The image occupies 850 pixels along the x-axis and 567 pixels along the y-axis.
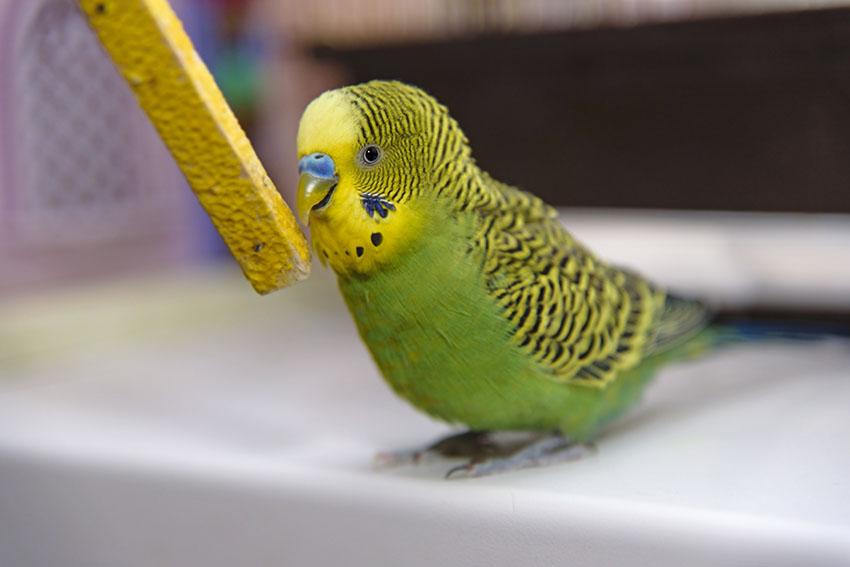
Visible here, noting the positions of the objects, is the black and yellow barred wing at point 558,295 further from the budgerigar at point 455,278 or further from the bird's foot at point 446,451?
the bird's foot at point 446,451

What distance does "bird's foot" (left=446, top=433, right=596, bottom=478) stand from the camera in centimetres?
84

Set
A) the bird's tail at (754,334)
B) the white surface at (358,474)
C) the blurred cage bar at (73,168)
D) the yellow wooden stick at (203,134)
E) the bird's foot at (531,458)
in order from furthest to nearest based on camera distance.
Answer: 1. the blurred cage bar at (73,168)
2. the bird's tail at (754,334)
3. the bird's foot at (531,458)
4. the white surface at (358,474)
5. the yellow wooden stick at (203,134)

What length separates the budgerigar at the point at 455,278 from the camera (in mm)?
702

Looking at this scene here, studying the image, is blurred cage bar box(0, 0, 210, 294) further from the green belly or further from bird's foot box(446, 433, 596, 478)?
bird's foot box(446, 433, 596, 478)

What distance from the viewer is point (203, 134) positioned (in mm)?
643

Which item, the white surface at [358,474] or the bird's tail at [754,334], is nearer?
the white surface at [358,474]

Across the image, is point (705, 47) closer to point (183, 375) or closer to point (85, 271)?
point (183, 375)

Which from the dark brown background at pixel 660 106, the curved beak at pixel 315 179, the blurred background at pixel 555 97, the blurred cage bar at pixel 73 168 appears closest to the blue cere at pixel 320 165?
the curved beak at pixel 315 179

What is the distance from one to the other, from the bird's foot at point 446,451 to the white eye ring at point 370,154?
0.37 meters

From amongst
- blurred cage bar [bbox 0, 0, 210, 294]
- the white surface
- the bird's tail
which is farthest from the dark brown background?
blurred cage bar [bbox 0, 0, 210, 294]

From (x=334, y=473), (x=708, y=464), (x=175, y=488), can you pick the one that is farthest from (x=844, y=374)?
(x=175, y=488)

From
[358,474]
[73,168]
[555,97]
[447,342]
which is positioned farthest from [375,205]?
[73,168]

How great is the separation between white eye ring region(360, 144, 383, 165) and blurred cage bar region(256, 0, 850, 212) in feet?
1.56

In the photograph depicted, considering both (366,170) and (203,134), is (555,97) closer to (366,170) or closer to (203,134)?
(366,170)
